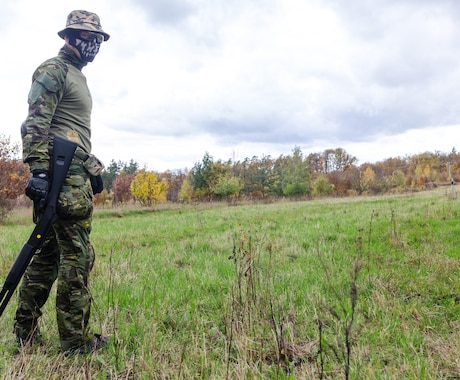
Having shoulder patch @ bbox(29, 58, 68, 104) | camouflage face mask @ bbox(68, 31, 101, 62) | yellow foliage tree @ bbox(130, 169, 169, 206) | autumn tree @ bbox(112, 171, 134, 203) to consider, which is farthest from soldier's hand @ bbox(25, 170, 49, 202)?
autumn tree @ bbox(112, 171, 134, 203)

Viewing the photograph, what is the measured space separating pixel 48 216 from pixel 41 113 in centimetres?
74

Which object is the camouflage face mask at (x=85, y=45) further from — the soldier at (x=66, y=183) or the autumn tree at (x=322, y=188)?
the autumn tree at (x=322, y=188)

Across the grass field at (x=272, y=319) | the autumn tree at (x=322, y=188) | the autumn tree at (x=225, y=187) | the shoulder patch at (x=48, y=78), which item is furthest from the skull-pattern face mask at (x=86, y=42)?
the autumn tree at (x=322, y=188)

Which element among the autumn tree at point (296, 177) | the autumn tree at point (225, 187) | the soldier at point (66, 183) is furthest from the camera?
the autumn tree at point (296, 177)

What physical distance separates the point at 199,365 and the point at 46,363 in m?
1.03

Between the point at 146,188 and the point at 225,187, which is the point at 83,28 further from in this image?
the point at 225,187

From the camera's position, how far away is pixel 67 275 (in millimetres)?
2484

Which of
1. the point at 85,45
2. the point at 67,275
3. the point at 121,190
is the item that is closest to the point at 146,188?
the point at 121,190

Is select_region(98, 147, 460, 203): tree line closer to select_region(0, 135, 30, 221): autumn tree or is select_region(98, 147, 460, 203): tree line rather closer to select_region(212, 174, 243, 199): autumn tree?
select_region(212, 174, 243, 199): autumn tree

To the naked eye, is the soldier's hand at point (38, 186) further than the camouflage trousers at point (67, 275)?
No

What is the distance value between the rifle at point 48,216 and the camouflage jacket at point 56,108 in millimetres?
85

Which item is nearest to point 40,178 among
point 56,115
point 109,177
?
point 56,115

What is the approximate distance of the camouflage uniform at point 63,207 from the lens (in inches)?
94.2

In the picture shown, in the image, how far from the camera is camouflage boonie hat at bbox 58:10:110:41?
8.66ft
